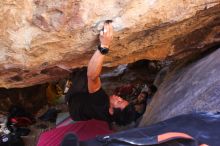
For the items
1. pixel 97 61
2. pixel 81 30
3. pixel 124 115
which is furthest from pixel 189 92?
pixel 81 30

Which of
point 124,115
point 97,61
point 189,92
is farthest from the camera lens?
point 124,115

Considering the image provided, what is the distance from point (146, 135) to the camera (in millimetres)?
1997

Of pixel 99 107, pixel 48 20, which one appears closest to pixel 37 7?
pixel 48 20

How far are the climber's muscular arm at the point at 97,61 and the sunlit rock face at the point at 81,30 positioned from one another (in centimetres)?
4

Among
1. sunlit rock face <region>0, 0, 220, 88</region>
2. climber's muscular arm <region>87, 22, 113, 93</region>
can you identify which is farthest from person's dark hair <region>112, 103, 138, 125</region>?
sunlit rock face <region>0, 0, 220, 88</region>

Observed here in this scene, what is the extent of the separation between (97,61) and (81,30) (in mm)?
264

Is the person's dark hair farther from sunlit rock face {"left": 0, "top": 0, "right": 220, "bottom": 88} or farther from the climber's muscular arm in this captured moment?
sunlit rock face {"left": 0, "top": 0, "right": 220, "bottom": 88}

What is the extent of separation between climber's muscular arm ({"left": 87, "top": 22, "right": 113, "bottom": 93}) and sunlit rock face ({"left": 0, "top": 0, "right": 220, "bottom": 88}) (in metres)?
0.04

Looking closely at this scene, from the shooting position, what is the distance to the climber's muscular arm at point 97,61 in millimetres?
2277

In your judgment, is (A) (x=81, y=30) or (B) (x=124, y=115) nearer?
(A) (x=81, y=30)

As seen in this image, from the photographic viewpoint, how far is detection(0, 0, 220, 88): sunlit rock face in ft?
6.89

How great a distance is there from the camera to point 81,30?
2.24m

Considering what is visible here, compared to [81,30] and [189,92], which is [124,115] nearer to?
[189,92]

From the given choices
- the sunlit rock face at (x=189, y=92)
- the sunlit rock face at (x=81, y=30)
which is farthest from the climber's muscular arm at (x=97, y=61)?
the sunlit rock face at (x=189, y=92)
